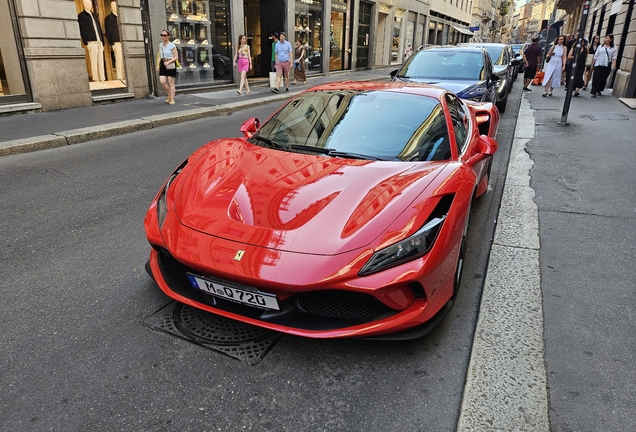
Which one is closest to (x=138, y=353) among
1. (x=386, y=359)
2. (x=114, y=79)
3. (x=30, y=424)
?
(x=30, y=424)

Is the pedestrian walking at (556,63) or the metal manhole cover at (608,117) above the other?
the pedestrian walking at (556,63)

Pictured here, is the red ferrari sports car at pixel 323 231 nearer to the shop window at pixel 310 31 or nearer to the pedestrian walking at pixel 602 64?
the pedestrian walking at pixel 602 64

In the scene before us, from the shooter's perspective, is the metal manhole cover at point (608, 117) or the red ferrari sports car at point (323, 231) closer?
the red ferrari sports car at point (323, 231)

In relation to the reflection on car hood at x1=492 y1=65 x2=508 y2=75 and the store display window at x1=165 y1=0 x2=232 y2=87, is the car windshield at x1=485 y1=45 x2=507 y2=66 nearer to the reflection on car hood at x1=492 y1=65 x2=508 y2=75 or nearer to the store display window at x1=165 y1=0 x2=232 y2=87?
the reflection on car hood at x1=492 y1=65 x2=508 y2=75

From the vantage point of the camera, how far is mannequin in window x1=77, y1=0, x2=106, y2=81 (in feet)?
39.0

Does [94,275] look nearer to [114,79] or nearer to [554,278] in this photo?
[554,278]

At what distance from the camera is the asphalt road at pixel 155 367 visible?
2057 millimetres

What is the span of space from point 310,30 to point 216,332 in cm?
2101

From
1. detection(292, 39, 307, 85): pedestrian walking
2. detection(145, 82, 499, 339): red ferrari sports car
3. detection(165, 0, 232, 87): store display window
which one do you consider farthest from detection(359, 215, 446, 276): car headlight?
detection(292, 39, 307, 85): pedestrian walking

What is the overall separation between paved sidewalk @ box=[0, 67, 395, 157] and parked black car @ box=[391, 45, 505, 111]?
16.5 ft

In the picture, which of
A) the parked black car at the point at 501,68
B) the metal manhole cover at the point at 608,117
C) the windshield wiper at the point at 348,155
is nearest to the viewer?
the windshield wiper at the point at 348,155

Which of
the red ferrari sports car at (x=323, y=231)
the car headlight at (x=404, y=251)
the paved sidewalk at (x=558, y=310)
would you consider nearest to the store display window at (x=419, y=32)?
the paved sidewalk at (x=558, y=310)

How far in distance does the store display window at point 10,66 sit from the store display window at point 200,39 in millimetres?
4591

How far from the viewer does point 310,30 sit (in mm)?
21391
